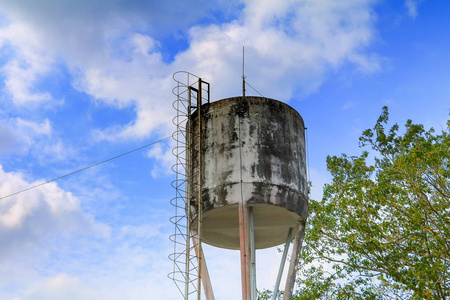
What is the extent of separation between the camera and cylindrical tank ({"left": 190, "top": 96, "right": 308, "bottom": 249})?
1555 cm

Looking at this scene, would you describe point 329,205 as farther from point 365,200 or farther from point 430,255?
point 430,255

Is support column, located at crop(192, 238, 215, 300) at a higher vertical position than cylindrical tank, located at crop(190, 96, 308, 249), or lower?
lower

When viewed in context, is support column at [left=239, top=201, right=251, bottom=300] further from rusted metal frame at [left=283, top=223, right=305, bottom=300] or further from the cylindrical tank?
rusted metal frame at [left=283, top=223, right=305, bottom=300]

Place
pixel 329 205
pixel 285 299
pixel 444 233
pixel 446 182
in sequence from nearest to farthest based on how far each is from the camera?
pixel 285 299
pixel 444 233
pixel 446 182
pixel 329 205

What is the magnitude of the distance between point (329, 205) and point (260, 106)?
562 centimetres

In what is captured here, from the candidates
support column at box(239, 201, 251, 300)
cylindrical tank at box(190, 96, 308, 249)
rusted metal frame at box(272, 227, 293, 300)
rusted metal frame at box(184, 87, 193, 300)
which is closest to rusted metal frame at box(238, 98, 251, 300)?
support column at box(239, 201, 251, 300)

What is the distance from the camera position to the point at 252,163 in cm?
1572

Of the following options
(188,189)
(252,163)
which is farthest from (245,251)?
(188,189)

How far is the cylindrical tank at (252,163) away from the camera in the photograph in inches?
612

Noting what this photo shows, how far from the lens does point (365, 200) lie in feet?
61.5

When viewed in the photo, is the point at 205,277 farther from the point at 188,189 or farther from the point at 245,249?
the point at 188,189

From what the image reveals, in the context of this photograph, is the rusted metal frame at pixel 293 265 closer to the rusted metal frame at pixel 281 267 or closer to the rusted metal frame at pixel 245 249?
the rusted metal frame at pixel 281 267

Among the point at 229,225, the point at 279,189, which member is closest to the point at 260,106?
the point at 279,189

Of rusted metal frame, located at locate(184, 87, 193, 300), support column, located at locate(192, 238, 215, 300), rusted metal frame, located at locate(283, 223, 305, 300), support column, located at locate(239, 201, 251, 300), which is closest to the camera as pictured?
support column, located at locate(239, 201, 251, 300)
